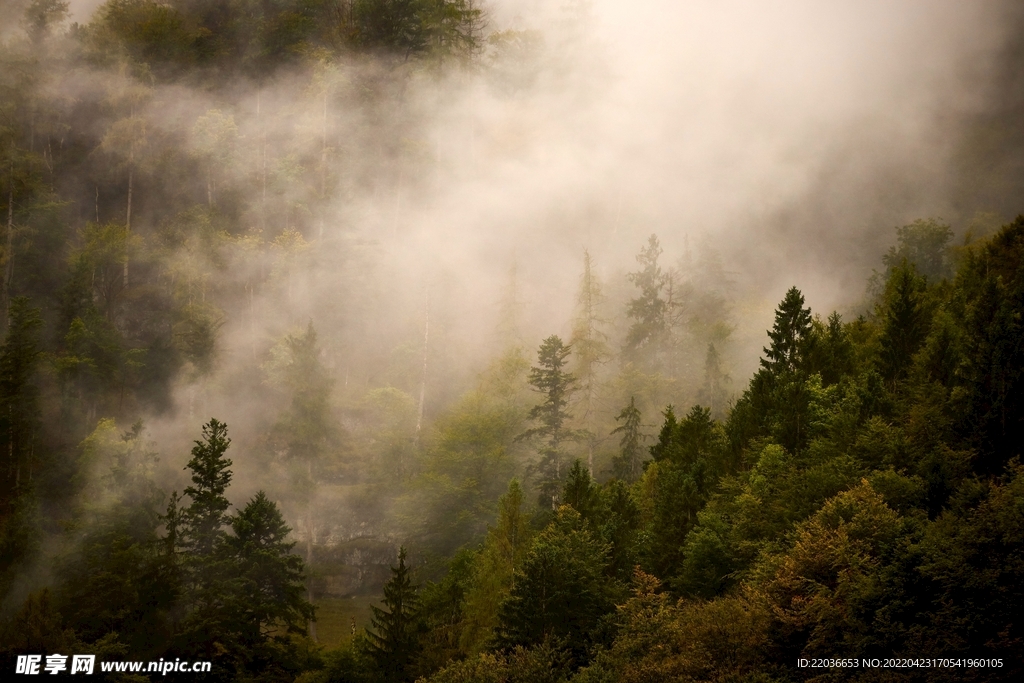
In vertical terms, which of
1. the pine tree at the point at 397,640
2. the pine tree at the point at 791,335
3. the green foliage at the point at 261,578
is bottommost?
the pine tree at the point at 397,640

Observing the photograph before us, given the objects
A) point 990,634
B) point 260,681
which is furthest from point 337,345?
point 990,634

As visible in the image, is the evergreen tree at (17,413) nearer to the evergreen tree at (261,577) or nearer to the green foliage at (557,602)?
the evergreen tree at (261,577)

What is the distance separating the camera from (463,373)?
281 feet

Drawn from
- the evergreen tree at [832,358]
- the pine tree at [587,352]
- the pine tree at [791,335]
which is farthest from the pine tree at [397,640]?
the evergreen tree at [832,358]

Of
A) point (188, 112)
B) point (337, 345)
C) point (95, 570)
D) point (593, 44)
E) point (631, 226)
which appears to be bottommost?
point (95, 570)

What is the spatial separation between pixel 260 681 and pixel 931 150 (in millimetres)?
120474

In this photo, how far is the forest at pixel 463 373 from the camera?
3569cm

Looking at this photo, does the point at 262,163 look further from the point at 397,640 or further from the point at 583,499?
the point at 397,640

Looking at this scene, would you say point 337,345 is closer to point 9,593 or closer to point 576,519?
point 9,593

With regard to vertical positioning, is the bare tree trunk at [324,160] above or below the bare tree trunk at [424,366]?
above

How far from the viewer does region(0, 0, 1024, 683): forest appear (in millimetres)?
35688

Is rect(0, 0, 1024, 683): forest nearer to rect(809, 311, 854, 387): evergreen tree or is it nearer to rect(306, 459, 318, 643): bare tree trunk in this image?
rect(306, 459, 318, 643): bare tree trunk

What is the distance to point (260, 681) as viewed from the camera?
40.4 m

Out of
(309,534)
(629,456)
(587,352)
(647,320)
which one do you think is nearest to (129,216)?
(309,534)
